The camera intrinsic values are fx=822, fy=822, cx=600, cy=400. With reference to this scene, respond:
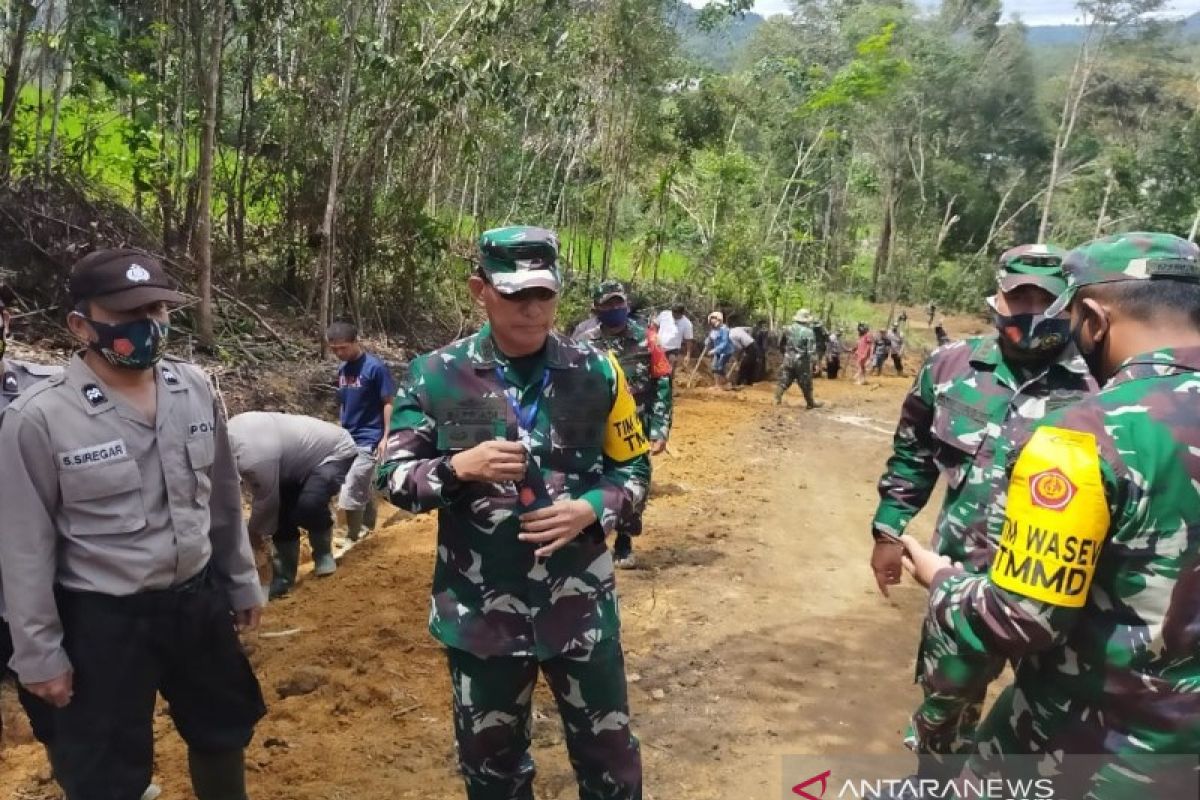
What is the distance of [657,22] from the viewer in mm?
14789

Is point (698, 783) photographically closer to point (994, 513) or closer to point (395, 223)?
point (994, 513)

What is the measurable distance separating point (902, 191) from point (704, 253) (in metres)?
20.1

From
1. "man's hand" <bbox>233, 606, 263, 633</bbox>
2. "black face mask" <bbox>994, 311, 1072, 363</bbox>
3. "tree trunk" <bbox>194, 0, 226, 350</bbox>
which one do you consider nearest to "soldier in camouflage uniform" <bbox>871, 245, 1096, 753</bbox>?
"black face mask" <bbox>994, 311, 1072, 363</bbox>

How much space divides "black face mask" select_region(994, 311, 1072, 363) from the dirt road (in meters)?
1.86

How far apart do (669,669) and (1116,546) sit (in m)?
3.03

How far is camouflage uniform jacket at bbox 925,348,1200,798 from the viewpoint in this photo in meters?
1.44

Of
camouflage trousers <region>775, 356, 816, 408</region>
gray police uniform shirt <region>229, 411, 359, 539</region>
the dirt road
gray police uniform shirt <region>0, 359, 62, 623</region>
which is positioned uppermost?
gray police uniform shirt <region>0, 359, 62, 623</region>

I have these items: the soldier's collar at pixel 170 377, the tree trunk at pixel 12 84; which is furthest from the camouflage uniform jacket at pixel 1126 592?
the tree trunk at pixel 12 84

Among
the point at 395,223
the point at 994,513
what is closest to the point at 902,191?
the point at 395,223

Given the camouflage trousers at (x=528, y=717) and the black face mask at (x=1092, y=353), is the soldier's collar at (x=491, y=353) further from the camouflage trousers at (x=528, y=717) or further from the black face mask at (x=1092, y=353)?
the black face mask at (x=1092, y=353)

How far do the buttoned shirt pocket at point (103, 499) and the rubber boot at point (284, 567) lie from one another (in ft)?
9.82

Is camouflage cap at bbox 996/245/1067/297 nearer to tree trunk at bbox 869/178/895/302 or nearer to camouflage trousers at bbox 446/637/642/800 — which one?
camouflage trousers at bbox 446/637/642/800

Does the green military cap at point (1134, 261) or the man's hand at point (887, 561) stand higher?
the green military cap at point (1134, 261)

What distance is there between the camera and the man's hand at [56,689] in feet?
6.98
